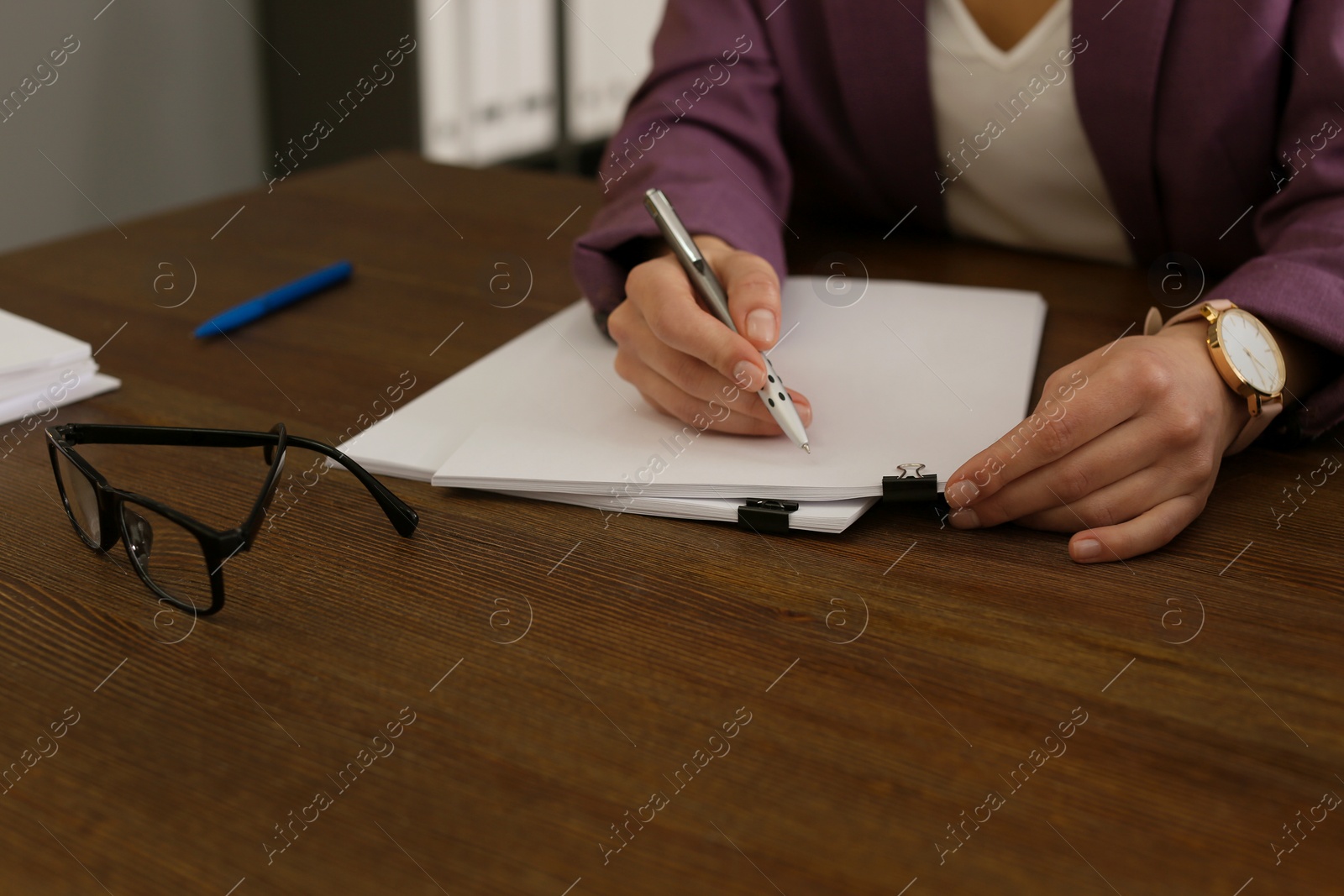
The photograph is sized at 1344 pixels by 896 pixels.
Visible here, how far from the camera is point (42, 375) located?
84 cm

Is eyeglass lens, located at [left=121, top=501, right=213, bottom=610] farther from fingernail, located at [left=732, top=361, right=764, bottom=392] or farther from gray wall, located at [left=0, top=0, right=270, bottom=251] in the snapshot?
gray wall, located at [left=0, top=0, right=270, bottom=251]

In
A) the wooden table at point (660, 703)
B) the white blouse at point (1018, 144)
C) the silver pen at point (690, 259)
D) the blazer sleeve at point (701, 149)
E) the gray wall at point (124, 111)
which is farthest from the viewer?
the gray wall at point (124, 111)

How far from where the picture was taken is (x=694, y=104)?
1.08m

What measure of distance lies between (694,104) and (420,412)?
1.54 ft

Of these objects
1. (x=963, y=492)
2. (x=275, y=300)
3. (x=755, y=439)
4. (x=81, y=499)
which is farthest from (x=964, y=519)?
(x=275, y=300)

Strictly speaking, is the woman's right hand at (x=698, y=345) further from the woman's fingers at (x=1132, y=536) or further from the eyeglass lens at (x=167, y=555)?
the eyeglass lens at (x=167, y=555)

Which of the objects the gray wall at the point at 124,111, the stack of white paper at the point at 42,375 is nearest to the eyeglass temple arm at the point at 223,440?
the stack of white paper at the point at 42,375

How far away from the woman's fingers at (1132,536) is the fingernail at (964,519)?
Answer: 2.1 inches

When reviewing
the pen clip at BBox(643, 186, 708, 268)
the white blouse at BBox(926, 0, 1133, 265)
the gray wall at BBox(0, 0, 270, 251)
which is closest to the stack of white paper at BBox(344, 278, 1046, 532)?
the pen clip at BBox(643, 186, 708, 268)

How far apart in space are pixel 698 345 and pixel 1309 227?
1.50ft

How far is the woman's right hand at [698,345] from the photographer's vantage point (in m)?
0.72

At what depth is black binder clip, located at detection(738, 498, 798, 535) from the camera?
25.5 inches

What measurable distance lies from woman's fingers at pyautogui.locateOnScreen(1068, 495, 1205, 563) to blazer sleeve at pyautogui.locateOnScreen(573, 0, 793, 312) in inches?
16.5

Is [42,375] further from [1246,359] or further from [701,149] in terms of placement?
[1246,359]
